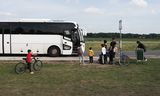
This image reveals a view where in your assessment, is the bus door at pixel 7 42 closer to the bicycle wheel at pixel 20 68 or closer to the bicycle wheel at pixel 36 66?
the bicycle wheel at pixel 36 66

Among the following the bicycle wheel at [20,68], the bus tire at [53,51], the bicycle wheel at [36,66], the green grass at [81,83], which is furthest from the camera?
the bus tire at [53,51]

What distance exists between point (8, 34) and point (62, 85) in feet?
65.4

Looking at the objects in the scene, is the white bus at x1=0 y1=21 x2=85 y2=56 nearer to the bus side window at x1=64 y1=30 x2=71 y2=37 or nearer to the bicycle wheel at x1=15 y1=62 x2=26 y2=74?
the bus side window at x1=64 y1=30 x2=71 y2=37

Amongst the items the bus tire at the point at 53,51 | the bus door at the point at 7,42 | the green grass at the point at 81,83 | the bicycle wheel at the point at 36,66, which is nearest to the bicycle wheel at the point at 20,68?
the green grass at the point at 81,83

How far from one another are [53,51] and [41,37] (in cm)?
158

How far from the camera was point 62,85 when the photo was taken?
52.6 feet

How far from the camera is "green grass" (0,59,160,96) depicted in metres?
14.2

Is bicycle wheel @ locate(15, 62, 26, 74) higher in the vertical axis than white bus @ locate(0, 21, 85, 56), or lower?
lower

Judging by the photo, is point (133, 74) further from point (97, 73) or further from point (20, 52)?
point (20, 52)

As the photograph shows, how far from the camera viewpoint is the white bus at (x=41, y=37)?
35.0 metres

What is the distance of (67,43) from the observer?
115ft

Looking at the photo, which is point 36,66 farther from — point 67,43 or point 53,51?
point 53,51

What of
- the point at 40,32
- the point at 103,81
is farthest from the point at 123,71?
the point at 40,32

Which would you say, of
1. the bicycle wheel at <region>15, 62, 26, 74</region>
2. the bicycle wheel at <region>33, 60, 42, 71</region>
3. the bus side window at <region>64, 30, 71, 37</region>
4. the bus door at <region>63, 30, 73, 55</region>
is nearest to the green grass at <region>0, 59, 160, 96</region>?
the bicycle wheel at <region>15, 62, 26, 74</region>
